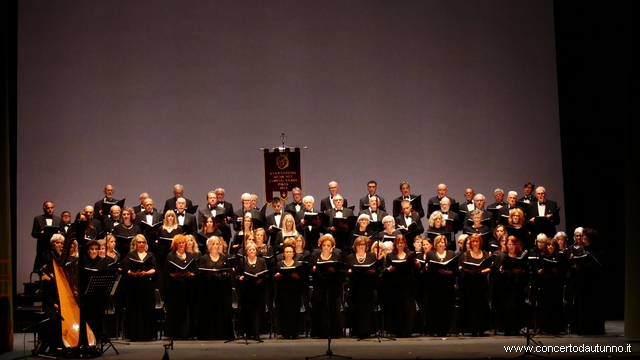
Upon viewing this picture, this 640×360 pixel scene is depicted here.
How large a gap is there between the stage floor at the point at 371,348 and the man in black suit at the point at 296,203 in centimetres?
197

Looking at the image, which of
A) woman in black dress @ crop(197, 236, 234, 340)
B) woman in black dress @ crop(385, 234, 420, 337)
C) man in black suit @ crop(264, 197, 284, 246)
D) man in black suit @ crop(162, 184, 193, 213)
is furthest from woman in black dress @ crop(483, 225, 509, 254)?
man in black suit @ crop(162, 184, 193, 213)

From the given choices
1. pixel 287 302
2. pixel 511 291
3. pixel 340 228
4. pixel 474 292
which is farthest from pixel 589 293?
pixel 287 302

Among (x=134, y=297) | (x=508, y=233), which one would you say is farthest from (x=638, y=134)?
(x=134, y=297)

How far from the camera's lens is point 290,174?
460 inches

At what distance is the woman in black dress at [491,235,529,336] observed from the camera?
31.4ft

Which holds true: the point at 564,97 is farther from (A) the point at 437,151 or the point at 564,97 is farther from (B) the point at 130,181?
(B) the point at 130,181

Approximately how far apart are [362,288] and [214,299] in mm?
1770

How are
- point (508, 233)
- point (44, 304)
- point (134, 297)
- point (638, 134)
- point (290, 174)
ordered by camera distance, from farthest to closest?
point (290, 174) < point (508, 233) < point (134, 297) < point (638, 134) < point (44, 304)

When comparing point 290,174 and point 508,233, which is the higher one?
point 290,174

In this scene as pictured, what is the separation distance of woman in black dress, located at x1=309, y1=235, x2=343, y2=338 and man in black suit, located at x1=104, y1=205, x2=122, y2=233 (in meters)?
2.73

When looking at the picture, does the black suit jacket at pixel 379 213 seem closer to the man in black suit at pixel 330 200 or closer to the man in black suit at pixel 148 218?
the man in black suit at pixel 330 200

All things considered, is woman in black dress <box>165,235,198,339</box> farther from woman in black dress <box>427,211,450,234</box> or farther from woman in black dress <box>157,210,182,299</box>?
woman in black dress <box>427,211,450,234</box>

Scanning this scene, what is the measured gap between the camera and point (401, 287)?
31.6ft

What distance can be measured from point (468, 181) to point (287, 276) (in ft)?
12.8
